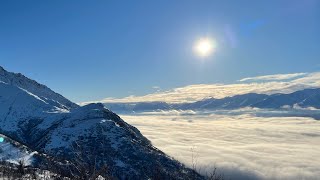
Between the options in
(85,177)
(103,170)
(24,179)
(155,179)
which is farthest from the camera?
(24,179)

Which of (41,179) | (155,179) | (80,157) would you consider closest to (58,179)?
Answer: (41,179)

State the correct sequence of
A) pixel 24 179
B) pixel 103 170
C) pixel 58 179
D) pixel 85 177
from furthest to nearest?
pixel 24 179 → pixel 58 179 → pixel 85 177 → pixel 103 170

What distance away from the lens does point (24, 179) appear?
43.6 metres

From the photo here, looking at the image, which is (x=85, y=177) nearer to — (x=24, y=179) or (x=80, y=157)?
(x=80, y=157)

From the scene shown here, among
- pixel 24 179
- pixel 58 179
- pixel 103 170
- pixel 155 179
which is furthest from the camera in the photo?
pixel 24 179

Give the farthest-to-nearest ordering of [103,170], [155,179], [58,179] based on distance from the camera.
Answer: [58,179] → [155,179] → [103,170]

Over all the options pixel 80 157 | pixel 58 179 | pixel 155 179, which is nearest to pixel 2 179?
pixel 58 179

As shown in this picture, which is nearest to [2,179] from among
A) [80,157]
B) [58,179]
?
[58,179]

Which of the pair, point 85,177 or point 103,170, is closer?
point 103,170

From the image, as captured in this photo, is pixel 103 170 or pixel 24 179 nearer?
pixel 103 170

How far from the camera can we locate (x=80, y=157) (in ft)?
73.2

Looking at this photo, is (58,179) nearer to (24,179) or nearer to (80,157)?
(24,179)

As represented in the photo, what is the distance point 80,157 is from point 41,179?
2440 centimetres

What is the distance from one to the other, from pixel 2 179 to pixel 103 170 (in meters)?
23.4
